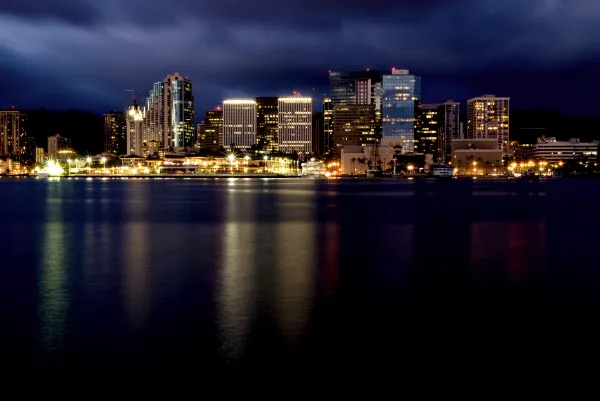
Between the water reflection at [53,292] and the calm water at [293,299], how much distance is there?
72 millimetres

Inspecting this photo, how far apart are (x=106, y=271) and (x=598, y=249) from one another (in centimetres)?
2130

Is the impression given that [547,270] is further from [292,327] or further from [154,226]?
[154,226]

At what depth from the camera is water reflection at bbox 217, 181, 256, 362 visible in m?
13.1

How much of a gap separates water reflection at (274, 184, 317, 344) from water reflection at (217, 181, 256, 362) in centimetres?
78

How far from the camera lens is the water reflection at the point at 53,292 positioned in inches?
527

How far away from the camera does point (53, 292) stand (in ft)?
60.3

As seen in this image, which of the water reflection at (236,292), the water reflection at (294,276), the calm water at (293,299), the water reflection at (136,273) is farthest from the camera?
the water reflection at (136,273)

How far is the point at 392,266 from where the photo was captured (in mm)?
23656

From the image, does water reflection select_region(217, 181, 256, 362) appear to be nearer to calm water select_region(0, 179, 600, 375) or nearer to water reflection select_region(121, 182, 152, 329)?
calm water select_region(0, 179, 600, 375)

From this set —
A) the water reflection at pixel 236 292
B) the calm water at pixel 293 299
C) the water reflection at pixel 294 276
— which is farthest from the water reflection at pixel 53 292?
the water reflection at pixel 294 276

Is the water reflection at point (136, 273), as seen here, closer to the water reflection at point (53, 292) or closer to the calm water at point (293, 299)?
the calm water at point (293, 299)

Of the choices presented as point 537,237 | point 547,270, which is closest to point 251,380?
point 547,270

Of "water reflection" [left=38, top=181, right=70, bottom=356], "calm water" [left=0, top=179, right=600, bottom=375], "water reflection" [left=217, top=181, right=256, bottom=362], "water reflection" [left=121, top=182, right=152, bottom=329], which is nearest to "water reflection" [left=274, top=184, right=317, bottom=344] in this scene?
"calm water" [left=0, top=179, right=600, bottom=375]

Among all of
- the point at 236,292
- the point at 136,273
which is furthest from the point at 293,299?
the point at 136,273
